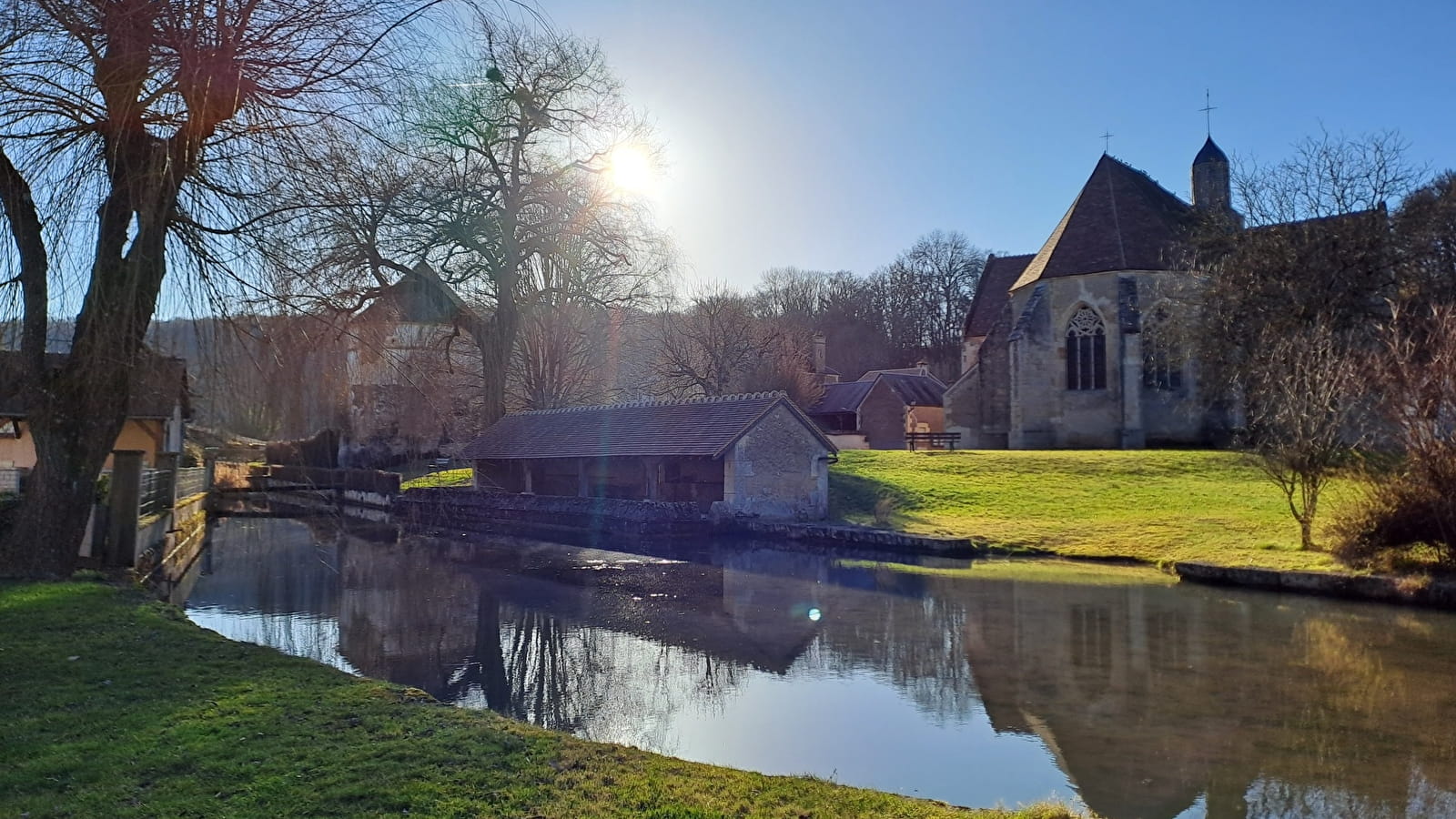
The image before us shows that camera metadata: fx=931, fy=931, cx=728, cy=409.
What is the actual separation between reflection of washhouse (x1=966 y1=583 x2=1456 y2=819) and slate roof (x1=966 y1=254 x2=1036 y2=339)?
1051 inches

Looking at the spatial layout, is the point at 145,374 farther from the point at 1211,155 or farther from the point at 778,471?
the point at 1211,155

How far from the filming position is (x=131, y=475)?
38.1ft

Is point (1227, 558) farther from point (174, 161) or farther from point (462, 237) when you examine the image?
point (462, 237)

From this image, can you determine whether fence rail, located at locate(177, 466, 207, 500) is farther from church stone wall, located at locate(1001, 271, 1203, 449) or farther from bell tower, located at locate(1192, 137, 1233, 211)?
bell tower, located at locate(1192, 137, 1233, 211)

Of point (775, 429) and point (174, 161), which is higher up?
point (174, 161)

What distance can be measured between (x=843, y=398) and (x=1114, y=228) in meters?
18.0

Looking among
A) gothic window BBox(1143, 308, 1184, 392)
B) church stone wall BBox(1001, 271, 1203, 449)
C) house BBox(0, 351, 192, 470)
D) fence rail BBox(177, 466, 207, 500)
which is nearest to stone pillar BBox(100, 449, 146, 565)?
house BBox(0, 351, 192, 470)

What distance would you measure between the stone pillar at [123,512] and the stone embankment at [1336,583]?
1481cm

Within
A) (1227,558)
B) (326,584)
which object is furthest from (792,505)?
(326,584)

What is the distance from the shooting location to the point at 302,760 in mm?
4621

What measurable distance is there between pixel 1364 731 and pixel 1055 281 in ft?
80.8

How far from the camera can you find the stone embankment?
11781mm

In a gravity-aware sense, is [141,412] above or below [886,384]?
below

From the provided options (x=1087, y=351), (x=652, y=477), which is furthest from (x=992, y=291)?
(x=652, y=477)
